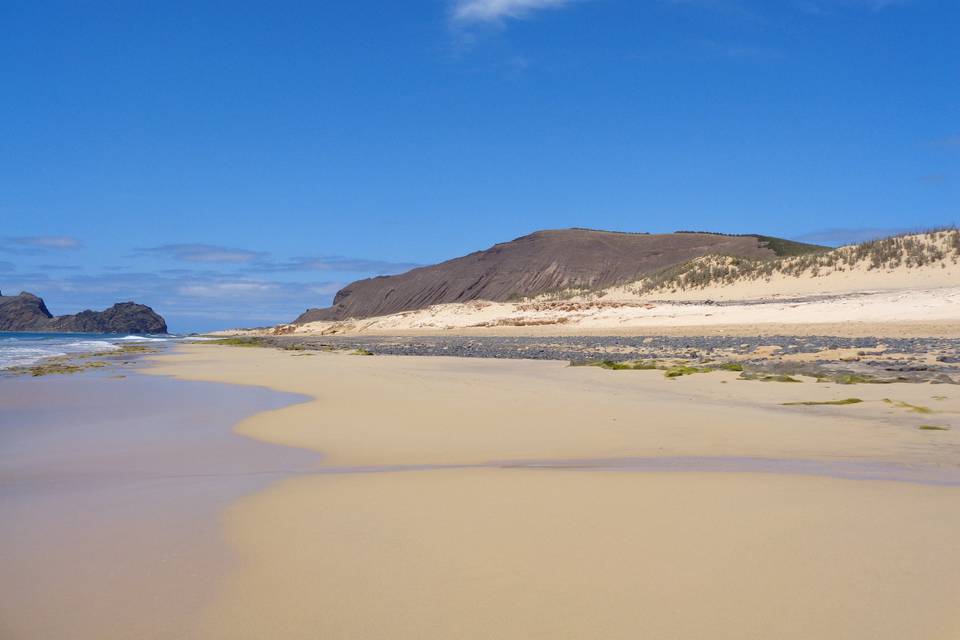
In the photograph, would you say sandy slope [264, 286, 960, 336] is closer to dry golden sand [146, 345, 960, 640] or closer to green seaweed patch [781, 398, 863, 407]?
green seaweed patch [781, 398, 863, 407]

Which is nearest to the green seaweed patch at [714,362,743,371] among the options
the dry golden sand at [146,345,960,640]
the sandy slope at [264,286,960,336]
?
the dry golden sand at [146,345,960,640]

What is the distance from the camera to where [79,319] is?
12019cm

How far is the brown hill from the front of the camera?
2832 inches

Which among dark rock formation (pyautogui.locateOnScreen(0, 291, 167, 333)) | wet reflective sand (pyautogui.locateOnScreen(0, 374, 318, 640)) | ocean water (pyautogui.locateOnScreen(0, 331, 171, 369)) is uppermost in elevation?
dark rock formation (pyautogui.locateOnScreen(0, 291, 167, 333))

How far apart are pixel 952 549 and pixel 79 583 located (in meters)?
3.65

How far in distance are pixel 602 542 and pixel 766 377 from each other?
781 cm

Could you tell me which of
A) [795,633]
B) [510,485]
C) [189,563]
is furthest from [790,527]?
[189,563]

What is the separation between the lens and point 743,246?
6531 centimetres

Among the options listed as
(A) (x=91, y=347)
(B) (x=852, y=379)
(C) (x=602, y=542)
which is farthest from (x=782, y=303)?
(A) (x=91, y=347)

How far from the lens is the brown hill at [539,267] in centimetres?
7194

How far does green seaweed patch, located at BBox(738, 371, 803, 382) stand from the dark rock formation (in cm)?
12626

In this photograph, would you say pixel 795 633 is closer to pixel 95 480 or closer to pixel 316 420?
pixel 95 480

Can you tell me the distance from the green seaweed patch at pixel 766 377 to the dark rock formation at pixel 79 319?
Answer: 126261 mm

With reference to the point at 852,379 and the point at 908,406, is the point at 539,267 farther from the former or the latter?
the point at 908,406
